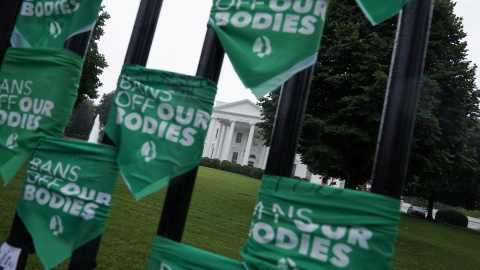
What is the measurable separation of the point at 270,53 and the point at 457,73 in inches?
493

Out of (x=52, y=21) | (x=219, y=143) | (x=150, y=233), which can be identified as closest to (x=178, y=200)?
(x=52, y=21)

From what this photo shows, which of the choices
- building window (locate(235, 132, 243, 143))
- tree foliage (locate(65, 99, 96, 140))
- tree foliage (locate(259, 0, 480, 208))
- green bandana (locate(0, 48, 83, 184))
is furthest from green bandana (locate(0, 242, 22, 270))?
tree foliage (locate(65, 99, 96, 140))

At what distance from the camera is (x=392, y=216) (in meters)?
1.33

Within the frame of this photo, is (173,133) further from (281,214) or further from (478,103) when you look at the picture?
(478,103)

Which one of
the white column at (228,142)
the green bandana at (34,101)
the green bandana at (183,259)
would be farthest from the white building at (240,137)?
the green bandana at (183,259)

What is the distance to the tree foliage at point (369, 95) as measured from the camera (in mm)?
10500

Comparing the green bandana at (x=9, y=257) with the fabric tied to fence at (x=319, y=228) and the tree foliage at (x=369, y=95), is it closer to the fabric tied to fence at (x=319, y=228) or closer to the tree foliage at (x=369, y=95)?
the fabric tied to fence at (x=319, y=228)

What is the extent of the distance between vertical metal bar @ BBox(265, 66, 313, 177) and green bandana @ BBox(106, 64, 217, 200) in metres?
0.36

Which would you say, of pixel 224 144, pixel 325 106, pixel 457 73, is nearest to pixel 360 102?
pixel 325 106

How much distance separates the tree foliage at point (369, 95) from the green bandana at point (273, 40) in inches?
358

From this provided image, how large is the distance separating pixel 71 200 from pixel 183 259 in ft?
2.28

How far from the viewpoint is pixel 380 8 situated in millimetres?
1531

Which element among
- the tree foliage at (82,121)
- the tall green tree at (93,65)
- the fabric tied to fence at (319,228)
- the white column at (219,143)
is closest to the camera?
the fabric tied to fence at (319,228)

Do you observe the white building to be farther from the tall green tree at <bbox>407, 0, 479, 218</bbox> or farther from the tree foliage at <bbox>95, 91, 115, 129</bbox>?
the tall green tree at <bbox>407, 0, 479, 218</bbox>
